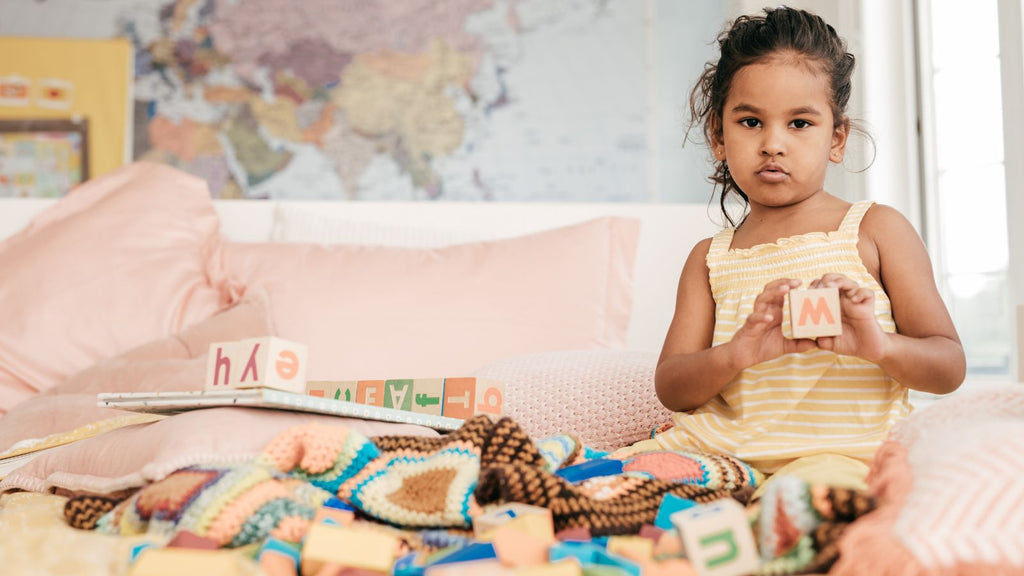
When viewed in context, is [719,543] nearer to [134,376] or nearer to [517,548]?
[517,548]

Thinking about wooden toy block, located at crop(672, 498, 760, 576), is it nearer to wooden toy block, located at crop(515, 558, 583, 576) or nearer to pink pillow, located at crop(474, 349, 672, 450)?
wooden toy block, located at crop(515, 558, 583, 576)

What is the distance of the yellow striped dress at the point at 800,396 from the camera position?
1.07 m

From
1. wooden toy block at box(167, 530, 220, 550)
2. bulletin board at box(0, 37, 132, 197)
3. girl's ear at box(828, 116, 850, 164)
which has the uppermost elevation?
bulletin board at box(0, 37, 132, 197)

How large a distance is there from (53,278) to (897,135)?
6.31ft

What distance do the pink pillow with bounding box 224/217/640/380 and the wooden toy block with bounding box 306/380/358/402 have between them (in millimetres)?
425

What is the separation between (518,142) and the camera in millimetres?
2908

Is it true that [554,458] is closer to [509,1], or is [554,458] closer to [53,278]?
[53,278]

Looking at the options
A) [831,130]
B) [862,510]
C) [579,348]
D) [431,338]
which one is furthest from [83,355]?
[862,510]

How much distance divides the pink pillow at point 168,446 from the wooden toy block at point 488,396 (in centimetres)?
10

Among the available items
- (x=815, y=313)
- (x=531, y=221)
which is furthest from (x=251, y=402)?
(x=531, y=221)

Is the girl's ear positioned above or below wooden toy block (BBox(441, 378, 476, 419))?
above

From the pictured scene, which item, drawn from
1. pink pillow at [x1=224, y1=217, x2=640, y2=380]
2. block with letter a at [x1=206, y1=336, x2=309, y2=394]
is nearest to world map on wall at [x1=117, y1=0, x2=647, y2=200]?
pink pillow at [x1=224, y1=217, x2=640, y2=380]

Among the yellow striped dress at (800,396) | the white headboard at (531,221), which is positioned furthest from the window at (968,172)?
the yellow striped dress at (800,396)

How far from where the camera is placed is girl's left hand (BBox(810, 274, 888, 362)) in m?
0.95
